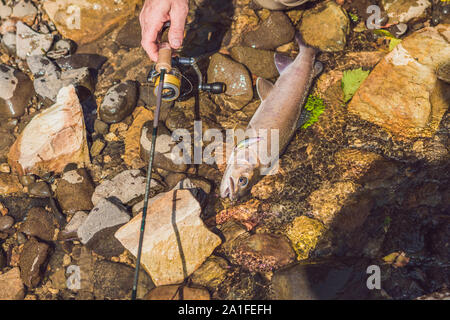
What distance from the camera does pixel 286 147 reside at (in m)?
5.43

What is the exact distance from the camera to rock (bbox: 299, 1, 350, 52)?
6.04m

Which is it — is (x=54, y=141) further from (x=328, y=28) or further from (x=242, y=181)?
(x=328, y=28)

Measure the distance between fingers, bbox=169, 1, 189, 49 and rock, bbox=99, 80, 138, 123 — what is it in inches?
65.8

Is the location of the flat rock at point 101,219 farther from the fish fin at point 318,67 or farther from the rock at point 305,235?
the fish fin at point 318,67

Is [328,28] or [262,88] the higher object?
[328,28]

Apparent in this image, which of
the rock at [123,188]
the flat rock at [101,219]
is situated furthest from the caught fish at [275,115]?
the flat rock at [101,219]

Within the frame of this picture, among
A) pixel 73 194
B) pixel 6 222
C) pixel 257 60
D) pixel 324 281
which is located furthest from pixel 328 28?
pixel 6 222

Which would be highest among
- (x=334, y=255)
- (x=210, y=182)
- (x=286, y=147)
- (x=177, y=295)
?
(x=286, y=147)

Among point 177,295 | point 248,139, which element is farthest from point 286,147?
point 177,295

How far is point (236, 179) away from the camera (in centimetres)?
487

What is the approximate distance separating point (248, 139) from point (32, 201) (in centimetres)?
414

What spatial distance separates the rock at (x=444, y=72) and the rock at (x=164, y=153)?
4748mm

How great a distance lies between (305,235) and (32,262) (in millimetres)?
4515
